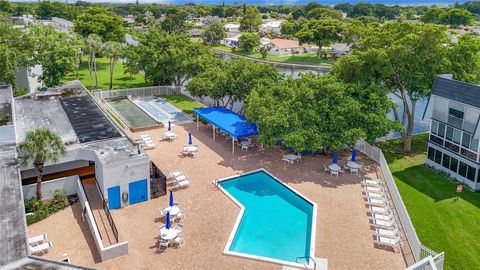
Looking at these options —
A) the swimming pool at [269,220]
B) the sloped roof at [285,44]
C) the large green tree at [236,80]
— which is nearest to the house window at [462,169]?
the swimming pool at [269,220]

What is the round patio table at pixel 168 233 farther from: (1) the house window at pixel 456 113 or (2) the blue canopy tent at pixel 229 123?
(1) the house window at pixel 456 113

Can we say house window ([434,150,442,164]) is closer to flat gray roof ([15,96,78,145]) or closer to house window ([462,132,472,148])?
house window ([462,132,472,148])

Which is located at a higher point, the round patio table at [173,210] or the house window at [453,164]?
the house window at [453,164]

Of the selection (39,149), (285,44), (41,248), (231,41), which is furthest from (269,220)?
(231,41)

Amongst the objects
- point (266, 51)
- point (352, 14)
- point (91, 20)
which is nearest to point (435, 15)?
point (352, 14)

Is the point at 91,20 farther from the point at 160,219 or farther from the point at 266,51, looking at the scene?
the point at 160,219

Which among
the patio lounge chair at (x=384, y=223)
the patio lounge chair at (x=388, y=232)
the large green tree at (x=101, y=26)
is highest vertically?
the large green tree at (x=101, y=26)

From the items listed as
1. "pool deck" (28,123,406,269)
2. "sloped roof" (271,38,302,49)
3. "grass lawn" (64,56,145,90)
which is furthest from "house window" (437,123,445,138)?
"sloped roof" (271,38,302,49)
